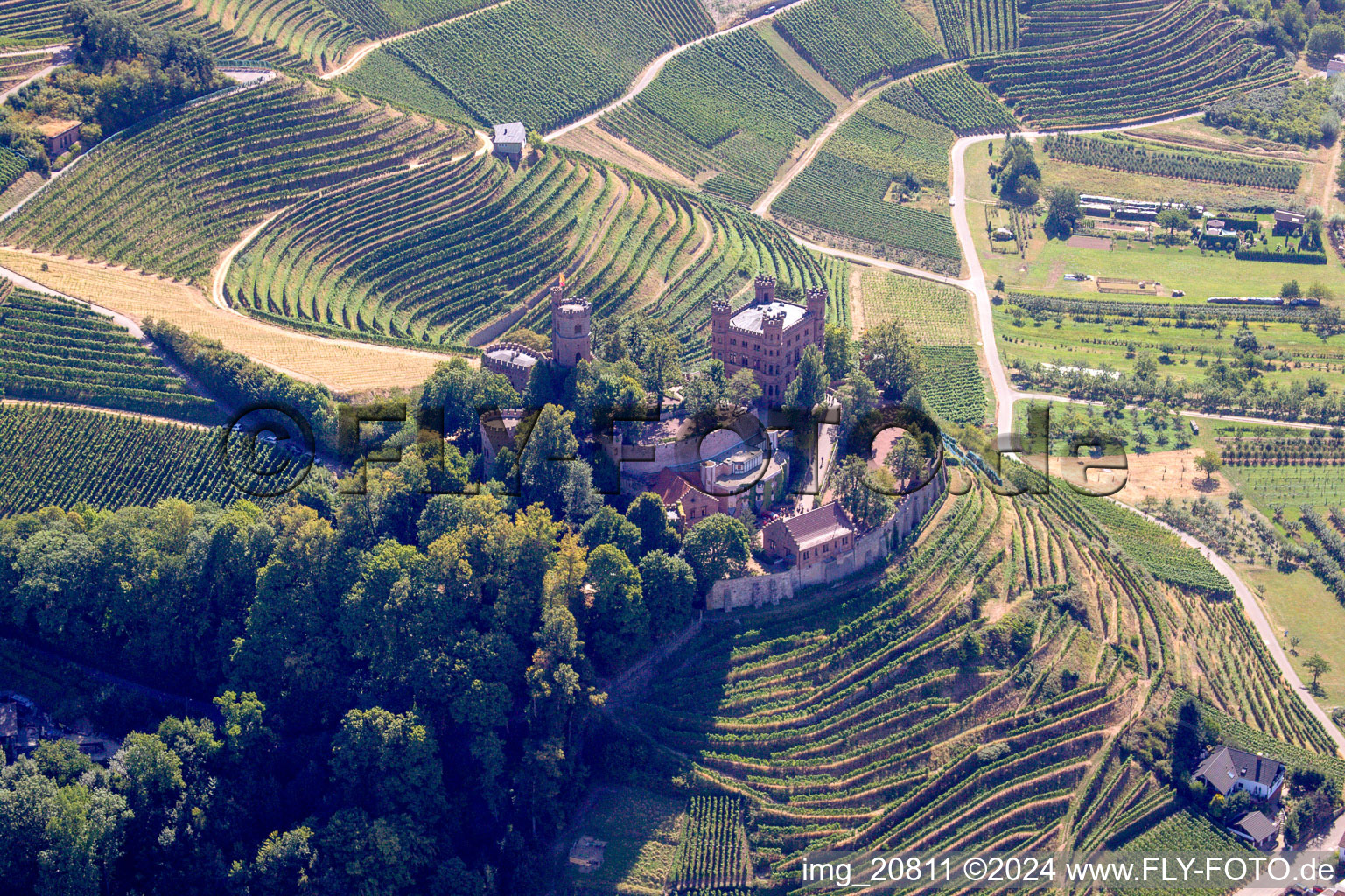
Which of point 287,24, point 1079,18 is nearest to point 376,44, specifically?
Result: point 287,24

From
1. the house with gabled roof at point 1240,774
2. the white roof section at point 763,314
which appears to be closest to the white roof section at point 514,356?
the white roof section at point 763,314

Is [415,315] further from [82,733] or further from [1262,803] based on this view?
[1262,803]

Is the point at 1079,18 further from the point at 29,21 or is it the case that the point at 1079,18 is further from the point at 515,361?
the point at 29,21

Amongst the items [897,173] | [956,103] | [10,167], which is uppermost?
[956,103]

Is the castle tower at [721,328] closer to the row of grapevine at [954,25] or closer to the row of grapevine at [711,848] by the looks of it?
the row of grapevine at [711,848]

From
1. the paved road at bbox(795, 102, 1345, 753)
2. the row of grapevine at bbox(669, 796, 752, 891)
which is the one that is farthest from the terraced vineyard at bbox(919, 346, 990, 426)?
the row of grapevine at bbox(669, 796, 752, 891)

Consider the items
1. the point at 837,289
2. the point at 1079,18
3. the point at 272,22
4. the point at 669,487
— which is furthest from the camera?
the point at 1079,18
